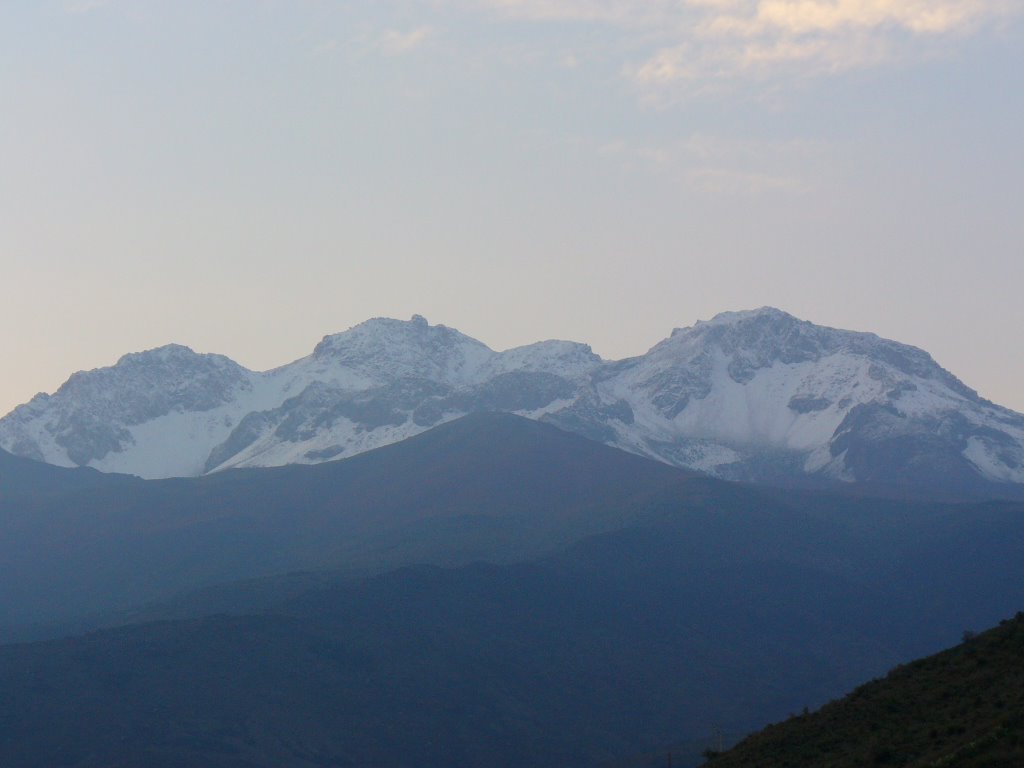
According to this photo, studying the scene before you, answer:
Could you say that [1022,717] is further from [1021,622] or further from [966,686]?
[1021,622]

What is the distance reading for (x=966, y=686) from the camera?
57938 mm

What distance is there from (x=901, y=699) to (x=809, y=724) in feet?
12.4

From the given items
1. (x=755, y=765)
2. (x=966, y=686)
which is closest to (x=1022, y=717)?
(x=966, y=686)

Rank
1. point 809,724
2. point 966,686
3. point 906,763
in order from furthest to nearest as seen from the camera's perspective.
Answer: point 809,724
point 966,686
point 906,763

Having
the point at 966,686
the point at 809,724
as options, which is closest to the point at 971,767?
the point at 966,686

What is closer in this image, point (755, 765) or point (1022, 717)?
point (1022, 717)

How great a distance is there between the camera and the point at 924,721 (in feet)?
185

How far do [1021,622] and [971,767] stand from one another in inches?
654

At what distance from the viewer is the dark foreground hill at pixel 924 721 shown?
49.8 m

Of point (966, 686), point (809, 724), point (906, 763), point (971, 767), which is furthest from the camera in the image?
point (809, 724)

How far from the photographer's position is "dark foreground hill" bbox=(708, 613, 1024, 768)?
164ft

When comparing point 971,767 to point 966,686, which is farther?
point 966,686

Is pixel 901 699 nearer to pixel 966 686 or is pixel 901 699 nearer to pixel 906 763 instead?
pixel 966 686

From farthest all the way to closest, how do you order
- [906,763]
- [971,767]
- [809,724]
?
1. [809,724]
2. [906,763]
3. [971,767]
